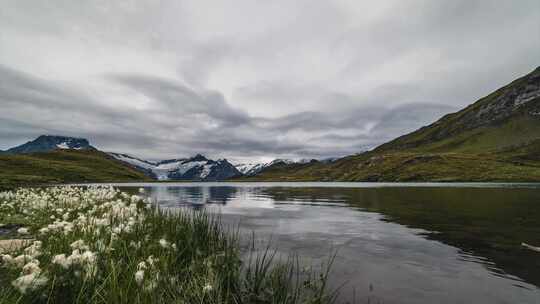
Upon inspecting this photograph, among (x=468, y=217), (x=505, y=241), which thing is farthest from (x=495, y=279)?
(x=468, y=217)

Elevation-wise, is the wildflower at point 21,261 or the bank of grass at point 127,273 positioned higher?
the wildflower at point 21,261

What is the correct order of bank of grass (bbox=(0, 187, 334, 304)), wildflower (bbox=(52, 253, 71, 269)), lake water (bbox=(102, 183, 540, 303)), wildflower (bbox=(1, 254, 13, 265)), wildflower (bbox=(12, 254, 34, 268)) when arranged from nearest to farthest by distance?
bank of grass (bbox=(0, 187, 334, 304))
wildflower (bbox=(52, 253, 71, 269))
wildflower (bbox=(1, 254, 13, 265))
wildflower (bbox=(12, 254, 34, 268))
lake water (bbox=(102, 183, 540, 303))

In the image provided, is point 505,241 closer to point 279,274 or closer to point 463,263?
point 463,263

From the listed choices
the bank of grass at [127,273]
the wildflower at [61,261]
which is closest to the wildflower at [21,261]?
the bank of grass at [127,273]

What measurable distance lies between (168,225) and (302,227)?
1274cm

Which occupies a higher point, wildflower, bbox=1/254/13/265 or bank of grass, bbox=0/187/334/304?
wildflower, bbox=1/254/13/265

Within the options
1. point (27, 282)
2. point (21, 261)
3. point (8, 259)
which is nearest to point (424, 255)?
point (27, 282)

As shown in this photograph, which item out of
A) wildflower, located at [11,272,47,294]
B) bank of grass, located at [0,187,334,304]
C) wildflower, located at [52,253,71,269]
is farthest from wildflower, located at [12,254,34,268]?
wildflower, located at [11,272,47,294]

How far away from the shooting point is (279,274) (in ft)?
25.7

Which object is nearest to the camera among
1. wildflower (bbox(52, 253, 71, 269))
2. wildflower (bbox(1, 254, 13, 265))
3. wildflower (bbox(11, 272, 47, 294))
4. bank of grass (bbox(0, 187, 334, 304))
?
wildflower (bbox(11, 272, 47, 294))

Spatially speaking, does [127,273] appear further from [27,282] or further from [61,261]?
[27,282]

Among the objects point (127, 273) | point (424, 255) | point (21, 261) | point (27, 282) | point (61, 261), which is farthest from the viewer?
point (424, 255)

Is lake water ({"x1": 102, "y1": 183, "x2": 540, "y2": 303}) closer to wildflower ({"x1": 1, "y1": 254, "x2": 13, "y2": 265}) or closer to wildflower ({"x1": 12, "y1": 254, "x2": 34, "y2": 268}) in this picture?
wildflower ({"x1": 12, "y1": 254, "x2": 34, "y2": 268})

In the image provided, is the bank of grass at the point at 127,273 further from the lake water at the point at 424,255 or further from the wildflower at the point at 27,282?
the lake water at the point at 424,255
